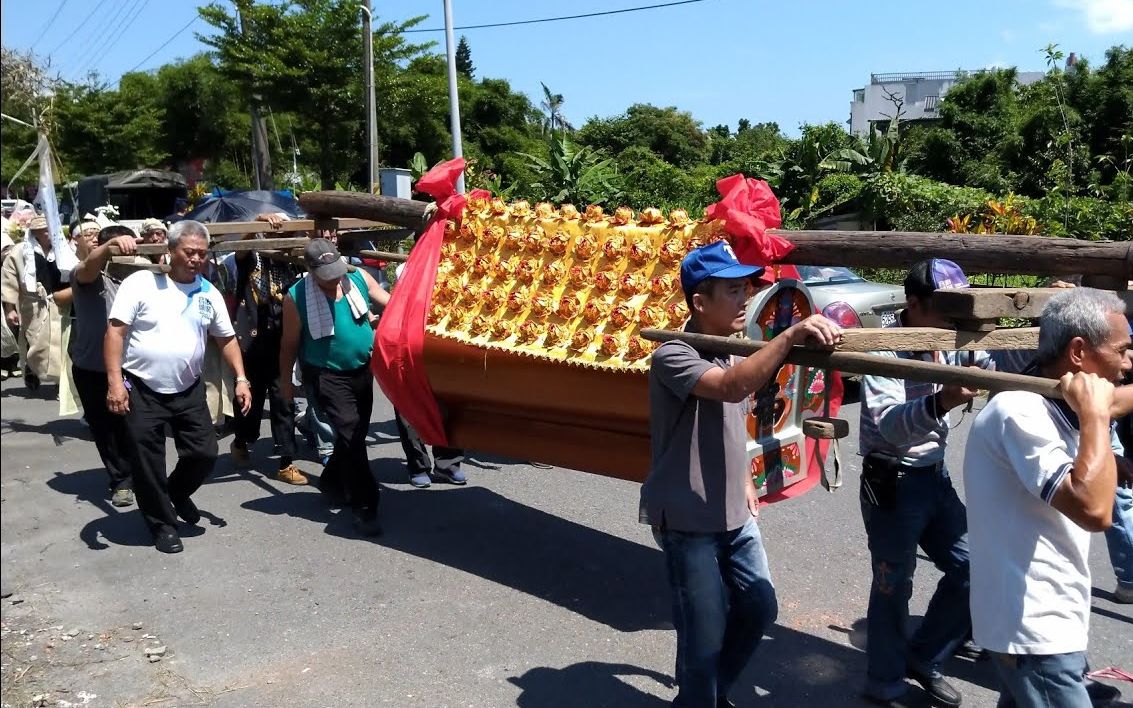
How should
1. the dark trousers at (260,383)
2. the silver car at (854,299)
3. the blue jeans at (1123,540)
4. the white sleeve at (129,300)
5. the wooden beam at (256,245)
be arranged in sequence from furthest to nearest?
the silver car at (854,299) → the dark trousers at (260,383) → the wooden beam at (256,245) → the white sleeve at (129,300) → the blue jeans at (1123,540)

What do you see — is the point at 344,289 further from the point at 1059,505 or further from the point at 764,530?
the point at 1059,505

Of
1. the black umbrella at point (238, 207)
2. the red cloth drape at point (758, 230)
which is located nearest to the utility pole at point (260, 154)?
the black umbrella at point (238, 207)

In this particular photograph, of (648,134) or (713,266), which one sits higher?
(648,134)

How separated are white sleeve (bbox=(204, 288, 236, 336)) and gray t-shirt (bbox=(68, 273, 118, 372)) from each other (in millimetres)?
836

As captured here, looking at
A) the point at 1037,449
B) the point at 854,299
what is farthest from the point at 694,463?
the point at 854,299

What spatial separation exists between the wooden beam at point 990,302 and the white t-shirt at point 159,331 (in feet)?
13.3

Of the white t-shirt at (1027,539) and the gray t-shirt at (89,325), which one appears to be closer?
the white t-shirt at (1027,539)

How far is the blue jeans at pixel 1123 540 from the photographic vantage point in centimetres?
455


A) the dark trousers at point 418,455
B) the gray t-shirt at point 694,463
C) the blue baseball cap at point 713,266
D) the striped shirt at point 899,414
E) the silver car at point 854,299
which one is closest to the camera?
the blue baseball cap at point 713,266

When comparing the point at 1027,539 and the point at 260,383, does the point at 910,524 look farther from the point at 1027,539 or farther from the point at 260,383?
the point at 260,383

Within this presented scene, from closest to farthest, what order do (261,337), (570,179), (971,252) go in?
(971,252), (261,337), (570,179)

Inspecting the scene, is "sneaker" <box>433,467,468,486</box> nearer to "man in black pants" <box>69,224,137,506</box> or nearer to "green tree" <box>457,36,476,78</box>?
"man in black pants" <box>69,224,137,506</box>

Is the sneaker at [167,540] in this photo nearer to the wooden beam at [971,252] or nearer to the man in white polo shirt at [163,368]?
the man in white polo shirt at [163,368]

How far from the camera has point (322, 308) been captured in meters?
6.00
